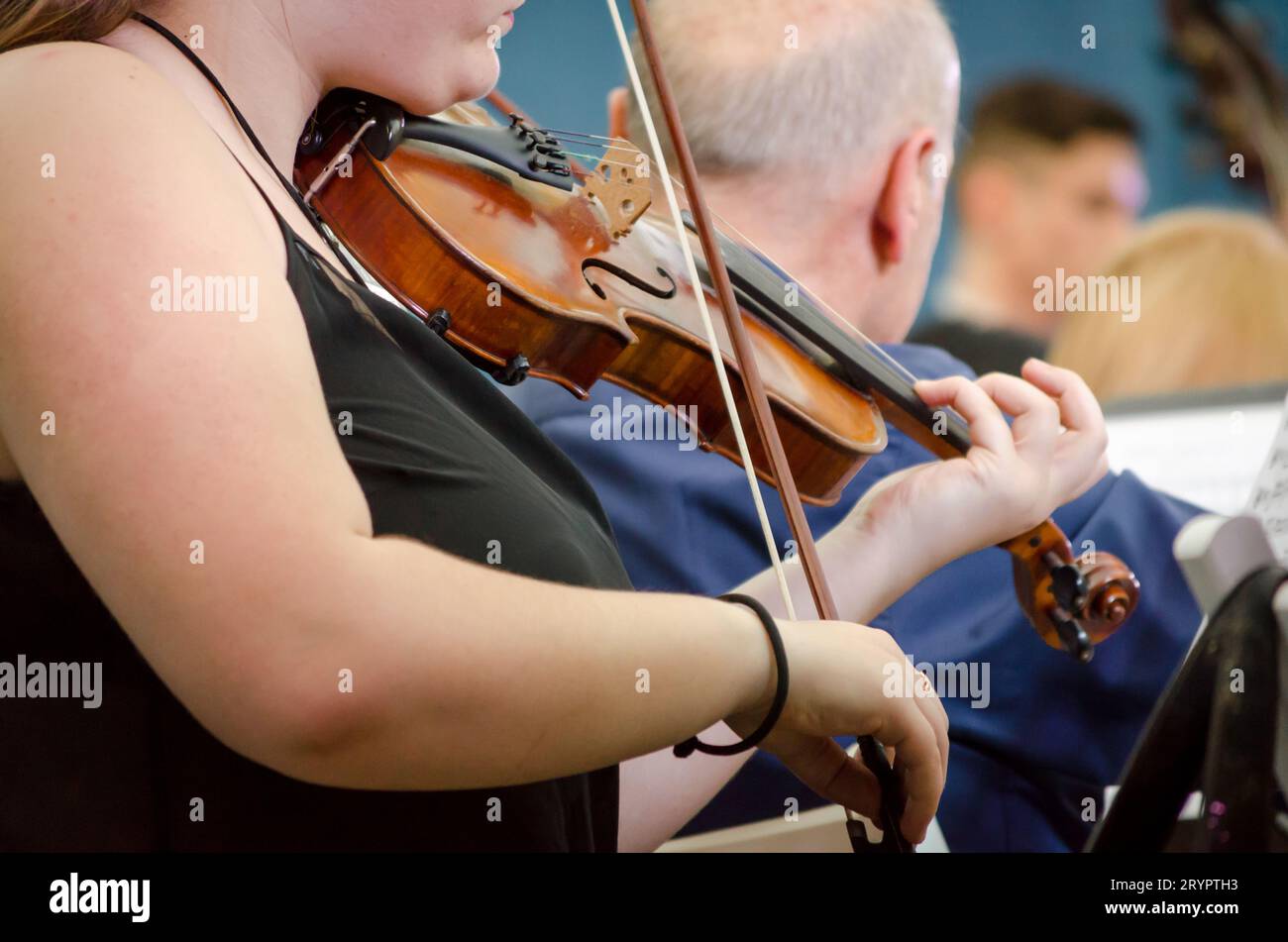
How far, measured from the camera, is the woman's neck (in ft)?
1.98

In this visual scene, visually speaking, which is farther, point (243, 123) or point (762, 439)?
point (762, 439)

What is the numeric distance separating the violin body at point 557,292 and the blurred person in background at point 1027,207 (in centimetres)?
105

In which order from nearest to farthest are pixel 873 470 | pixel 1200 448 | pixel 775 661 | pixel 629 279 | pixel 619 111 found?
pixel 775 661
pixel 629 279
pixel 873 470
pixel 619 111
pixel 1200 448

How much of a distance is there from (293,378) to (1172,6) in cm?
172

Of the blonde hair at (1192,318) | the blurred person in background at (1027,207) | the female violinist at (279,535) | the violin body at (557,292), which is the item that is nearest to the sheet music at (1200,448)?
the blonde hair at (1192,318)

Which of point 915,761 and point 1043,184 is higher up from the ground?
point 1043,184

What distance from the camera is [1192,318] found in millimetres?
1837

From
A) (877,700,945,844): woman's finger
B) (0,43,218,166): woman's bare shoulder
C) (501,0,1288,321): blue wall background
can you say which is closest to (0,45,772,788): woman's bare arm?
(0,43,218,166): woman's bare shoulder

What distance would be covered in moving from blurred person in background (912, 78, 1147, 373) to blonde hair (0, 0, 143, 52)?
143 centimetres

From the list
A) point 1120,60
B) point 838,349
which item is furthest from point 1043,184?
Answer: point 838,349

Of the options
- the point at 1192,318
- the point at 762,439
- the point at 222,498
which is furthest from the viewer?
the point at 1192,318

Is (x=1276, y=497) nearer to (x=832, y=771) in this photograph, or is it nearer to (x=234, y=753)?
(x=832, y=771)

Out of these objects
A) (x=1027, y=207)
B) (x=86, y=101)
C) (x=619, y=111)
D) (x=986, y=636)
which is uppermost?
(x=1027, y=207)

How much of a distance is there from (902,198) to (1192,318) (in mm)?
834
